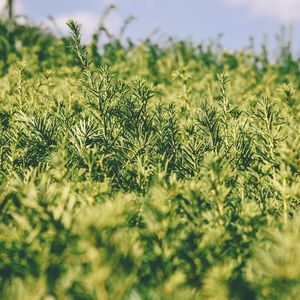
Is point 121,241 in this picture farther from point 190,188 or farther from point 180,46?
point 180,46

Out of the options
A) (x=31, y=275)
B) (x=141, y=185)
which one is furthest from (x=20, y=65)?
(x=31, y=275)

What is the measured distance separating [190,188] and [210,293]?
1.61 ft

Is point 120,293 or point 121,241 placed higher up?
point 121,241

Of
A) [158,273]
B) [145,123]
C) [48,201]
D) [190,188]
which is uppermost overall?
[145,123]

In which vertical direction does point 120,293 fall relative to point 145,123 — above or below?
below

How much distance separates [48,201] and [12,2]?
710cm

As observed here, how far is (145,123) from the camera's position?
2.27m

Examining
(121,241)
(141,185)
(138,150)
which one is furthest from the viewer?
(138,150)

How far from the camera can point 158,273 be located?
1.29 meters

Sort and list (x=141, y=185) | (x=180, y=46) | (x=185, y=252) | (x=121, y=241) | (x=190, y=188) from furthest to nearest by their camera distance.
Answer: (x=180, y=46) → (x=141, y=185) → (x=190, y=188) → (x=185, y=252) → (x=121, y=241)

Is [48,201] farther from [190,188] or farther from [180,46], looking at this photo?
[180,46]

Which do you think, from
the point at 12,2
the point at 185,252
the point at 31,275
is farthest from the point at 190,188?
the point at 12,2

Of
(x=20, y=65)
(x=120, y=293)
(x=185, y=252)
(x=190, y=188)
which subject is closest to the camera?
(x=120, y=293)

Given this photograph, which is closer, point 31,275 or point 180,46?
point 31,275
